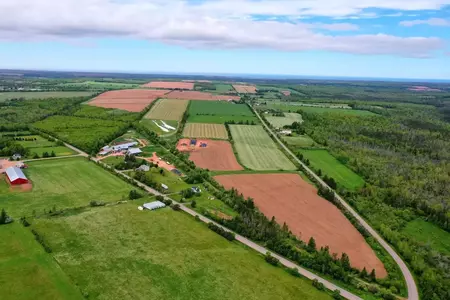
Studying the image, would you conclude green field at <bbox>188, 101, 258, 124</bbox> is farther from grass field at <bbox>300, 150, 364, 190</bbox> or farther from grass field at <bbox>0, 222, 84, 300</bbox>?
grass field at <bbox>0, 222, 84, 300</bbox>

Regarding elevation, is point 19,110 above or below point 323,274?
above

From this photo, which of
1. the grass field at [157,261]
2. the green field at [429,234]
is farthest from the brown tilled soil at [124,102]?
the green field at [429,234]

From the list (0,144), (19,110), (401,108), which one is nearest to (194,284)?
(0,144)

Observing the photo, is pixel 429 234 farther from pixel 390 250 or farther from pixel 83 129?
pixel 83 129

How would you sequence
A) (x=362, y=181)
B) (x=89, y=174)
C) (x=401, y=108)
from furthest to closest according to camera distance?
1. (x=401, y=108)
2. (x=362, y=181)
3. (x=89, y=174)

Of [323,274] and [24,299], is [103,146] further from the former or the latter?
[323,274]

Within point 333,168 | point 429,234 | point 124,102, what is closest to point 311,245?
point 429,234
